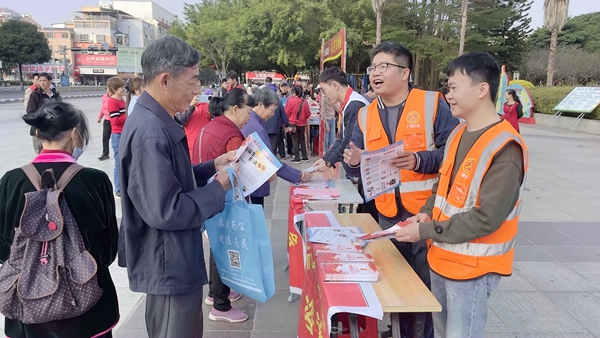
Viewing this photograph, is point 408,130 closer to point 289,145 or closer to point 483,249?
point 483,249

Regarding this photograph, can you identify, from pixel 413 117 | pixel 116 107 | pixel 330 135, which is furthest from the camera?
pixel 330 135

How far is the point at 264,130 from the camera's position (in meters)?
3.60

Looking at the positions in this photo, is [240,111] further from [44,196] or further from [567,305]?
[567,305]

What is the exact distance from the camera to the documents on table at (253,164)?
6.72 feet

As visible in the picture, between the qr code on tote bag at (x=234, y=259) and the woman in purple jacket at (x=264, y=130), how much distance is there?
3.30ft

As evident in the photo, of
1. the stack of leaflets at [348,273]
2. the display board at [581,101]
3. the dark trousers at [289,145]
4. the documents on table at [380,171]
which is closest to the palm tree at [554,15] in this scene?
the display board at [581,101]

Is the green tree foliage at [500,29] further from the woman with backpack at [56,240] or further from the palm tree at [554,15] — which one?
the woman with backpack at [56,240]

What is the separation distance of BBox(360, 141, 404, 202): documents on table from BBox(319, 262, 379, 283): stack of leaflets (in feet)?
2.03

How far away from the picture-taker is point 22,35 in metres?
39.4

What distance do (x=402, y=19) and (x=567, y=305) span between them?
21870 millimetres

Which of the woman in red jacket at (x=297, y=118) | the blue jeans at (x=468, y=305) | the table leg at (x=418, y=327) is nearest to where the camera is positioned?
the blue jeans at (x=468, y=305)

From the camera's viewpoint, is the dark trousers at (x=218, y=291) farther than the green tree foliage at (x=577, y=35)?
No

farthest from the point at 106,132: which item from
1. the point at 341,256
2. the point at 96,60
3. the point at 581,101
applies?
the point at 96,60

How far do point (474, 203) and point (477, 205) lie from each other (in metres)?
0.02
